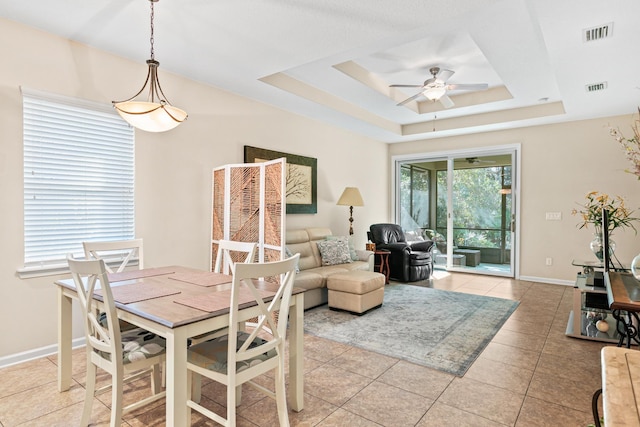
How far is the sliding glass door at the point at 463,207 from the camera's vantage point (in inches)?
253

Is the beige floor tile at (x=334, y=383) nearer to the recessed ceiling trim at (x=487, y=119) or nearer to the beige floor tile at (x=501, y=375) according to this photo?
the beige floor tile at (x=501, y=375)

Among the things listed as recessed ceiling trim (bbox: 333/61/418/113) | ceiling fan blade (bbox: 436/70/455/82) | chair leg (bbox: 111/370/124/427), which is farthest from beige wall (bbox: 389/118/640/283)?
chair leg (bbox: 111/370/124/427)

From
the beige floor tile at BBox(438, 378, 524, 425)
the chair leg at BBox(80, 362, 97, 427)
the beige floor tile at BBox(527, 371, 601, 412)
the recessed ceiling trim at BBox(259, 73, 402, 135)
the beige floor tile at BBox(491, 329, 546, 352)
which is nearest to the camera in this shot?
the chair leg at BBox(80, 362, 97, 427)

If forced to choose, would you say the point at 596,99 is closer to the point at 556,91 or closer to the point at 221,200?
the point at 556,91

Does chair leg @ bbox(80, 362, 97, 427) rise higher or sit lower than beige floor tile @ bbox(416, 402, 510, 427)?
higher

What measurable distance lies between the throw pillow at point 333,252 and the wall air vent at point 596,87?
3520 mm

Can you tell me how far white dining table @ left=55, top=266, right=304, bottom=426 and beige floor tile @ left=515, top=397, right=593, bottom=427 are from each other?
1.35 m

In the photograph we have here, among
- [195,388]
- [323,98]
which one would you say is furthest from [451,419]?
[323,98]

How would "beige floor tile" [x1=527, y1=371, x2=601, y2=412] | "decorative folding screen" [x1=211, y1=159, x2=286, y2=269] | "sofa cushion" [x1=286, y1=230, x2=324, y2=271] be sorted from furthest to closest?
"sofa cushion" [x1=286, y1=230, x2=324, y2=271]
"decorative folding screen" [x1=211, y1=159, x2=286, y2=269]
"beige floor tile" [x1=527, y1=371, x2=601, y2=412]

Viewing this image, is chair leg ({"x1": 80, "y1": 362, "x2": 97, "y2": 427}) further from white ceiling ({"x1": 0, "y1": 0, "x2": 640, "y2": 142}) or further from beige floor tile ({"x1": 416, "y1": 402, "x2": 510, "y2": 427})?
white ceiling ({"x1": 0, "y1": 0, "x2": 640, "y2": 142})

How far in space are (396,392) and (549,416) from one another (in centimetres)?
90

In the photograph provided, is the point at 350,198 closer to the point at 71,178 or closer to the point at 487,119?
the point at 487,119

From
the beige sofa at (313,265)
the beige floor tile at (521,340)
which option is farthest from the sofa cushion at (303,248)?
the beige floor tile at (521,340)

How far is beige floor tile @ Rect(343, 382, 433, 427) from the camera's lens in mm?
2092
